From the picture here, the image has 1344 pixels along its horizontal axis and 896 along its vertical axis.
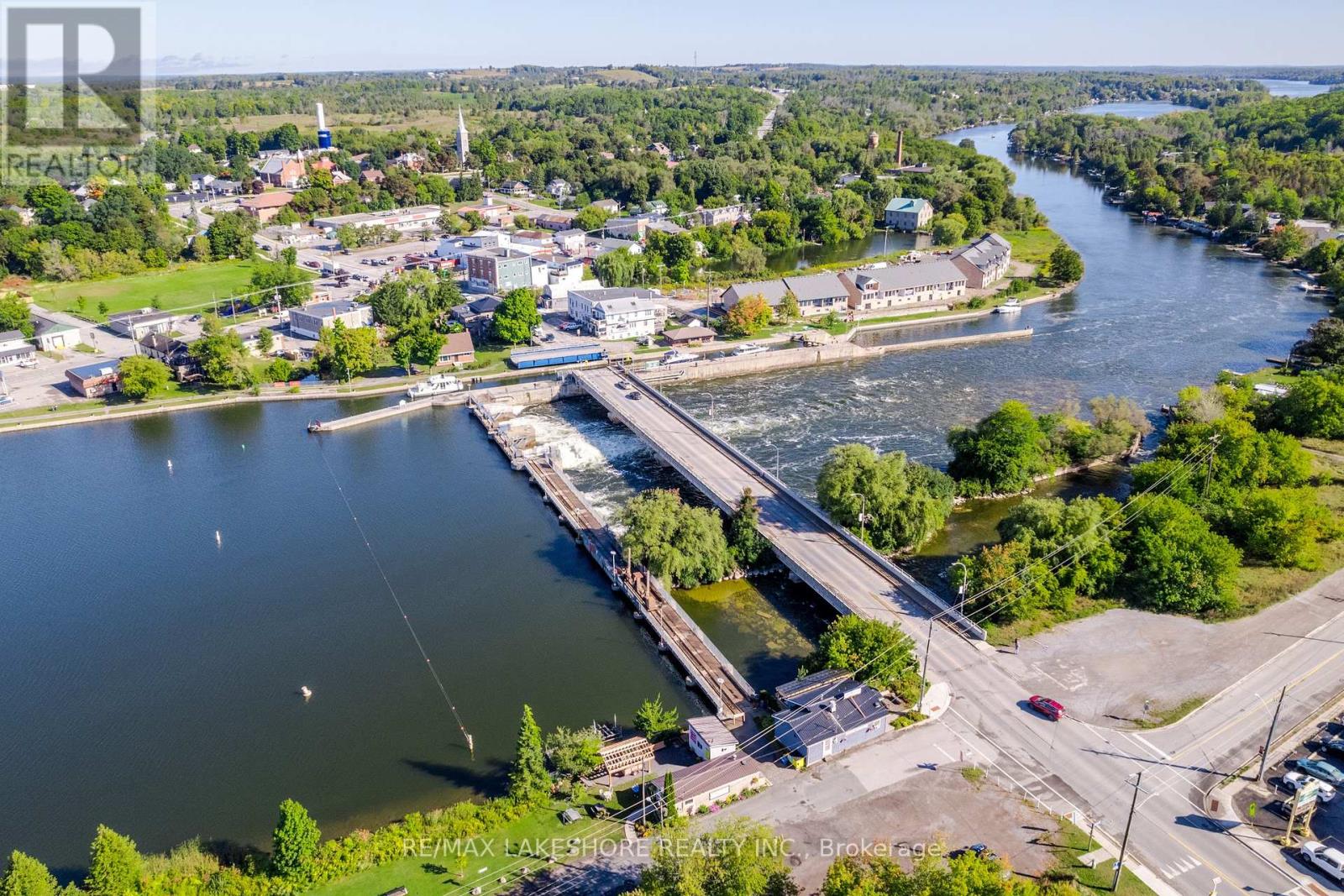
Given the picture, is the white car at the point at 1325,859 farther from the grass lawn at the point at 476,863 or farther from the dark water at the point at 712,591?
the grass lawn at the point at 476,863

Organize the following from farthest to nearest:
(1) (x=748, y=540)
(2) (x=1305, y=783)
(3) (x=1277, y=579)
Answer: (1) (x=748, y=540) < (3) (x=1277, y=579) < (2) (x=1305, y=783)

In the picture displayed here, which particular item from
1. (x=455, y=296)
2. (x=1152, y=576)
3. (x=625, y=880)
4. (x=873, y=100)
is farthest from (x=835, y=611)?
(x=873, y=100)

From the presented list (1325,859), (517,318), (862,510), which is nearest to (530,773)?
(862,510)

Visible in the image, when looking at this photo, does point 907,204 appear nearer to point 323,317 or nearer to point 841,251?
point 841,251

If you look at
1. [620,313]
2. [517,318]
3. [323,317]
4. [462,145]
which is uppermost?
[462,145]

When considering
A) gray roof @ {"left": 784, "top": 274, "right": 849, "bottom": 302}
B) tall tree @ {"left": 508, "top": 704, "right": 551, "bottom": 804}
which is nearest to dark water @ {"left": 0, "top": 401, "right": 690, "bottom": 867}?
tall tree @ {"left": 508, "top": 704, "right": 551, "bottom": 804}

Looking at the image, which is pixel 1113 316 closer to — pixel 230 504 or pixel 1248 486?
pixel 1248 486

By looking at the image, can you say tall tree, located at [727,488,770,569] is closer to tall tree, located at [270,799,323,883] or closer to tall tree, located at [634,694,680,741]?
tall tree, located at [634,694,680,741]
